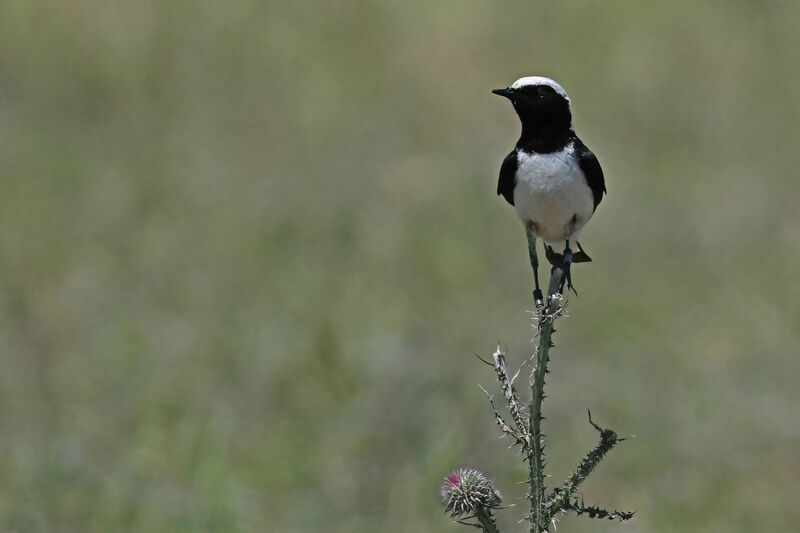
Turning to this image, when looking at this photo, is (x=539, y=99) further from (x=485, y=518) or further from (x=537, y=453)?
(x=485, y=518)

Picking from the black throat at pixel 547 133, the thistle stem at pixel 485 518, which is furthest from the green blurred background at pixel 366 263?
the thistle stem at pixel 485 518

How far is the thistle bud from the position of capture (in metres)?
4.76

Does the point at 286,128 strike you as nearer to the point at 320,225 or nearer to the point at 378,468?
the point at 320,225

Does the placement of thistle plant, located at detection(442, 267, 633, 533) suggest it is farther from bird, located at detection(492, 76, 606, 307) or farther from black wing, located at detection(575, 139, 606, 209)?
black wing, located at detection(575, 139, 606, 209)

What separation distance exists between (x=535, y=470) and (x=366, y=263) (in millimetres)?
7453

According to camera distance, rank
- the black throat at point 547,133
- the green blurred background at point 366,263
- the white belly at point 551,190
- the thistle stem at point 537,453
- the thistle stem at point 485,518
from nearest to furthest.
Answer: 1. the thistle stem at point 537,453
2. the thistle stem at point 485,518
3. the white belly at point 551,190
4. the black throat at point 547,133
5. the green blurred background at point 366,263

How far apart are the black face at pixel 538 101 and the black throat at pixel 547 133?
1cm

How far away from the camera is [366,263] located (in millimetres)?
11836

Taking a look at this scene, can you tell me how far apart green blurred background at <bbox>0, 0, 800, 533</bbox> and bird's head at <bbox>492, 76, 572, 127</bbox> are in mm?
3287

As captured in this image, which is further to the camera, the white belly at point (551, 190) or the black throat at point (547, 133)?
the black throat at point (547, 133)

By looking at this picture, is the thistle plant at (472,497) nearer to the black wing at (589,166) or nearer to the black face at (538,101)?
the black wing at (589,166)

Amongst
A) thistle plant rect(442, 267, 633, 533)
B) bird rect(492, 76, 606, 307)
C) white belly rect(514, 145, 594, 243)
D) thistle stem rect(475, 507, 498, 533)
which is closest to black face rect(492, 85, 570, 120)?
bird rect(492, 76, 606, 307)

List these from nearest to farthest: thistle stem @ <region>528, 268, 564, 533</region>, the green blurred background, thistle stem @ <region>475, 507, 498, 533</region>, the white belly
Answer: thistle stem @ <region>528, 268, 564, 533</region>
thistle stem @ <region>475, 507, 498, 533</region>
the white belly
the green blurred background

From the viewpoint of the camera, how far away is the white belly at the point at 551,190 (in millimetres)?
5422
